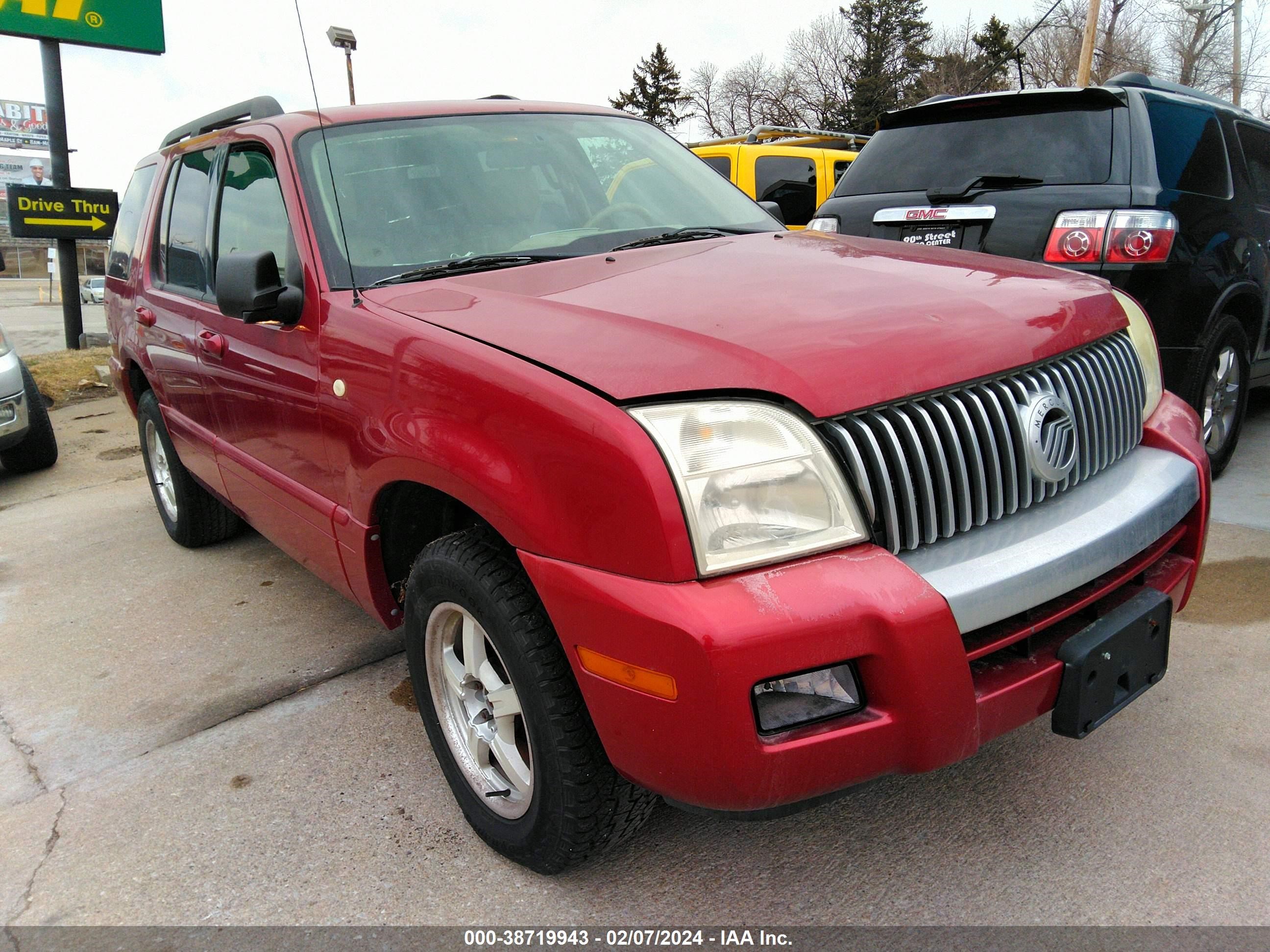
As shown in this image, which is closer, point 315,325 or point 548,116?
point 315,325

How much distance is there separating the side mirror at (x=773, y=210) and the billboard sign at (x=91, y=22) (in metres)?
10.2

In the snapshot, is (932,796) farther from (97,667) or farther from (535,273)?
(97,667)

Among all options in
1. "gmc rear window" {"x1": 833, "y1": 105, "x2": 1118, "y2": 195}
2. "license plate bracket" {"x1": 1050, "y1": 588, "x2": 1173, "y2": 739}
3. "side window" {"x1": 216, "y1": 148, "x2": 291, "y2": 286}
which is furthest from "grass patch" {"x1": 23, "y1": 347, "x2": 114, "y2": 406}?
"license plate bracket" {"x1": 1050, "y1": 588, "x2": 1173, "y2": 739}

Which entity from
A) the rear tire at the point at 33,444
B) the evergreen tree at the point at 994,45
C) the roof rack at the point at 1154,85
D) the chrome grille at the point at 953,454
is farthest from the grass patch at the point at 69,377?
the evergreen tree at the point at 994,45

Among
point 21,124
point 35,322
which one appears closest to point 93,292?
point 35,322

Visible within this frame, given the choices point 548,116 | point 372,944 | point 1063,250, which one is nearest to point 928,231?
point 1063,250

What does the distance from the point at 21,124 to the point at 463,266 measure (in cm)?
9348

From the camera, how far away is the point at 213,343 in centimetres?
322

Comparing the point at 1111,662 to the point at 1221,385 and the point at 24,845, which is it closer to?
the point at 24,845

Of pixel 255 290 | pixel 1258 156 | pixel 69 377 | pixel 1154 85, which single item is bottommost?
pixel 69 377

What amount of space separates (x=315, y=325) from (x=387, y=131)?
29.7 inches

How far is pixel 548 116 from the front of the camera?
3.25 meters

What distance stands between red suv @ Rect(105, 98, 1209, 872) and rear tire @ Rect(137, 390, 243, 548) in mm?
1667

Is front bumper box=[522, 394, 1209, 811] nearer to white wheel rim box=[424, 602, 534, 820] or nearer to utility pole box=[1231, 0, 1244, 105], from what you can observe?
white wheel rim box=[424, 602, 534, 820]
